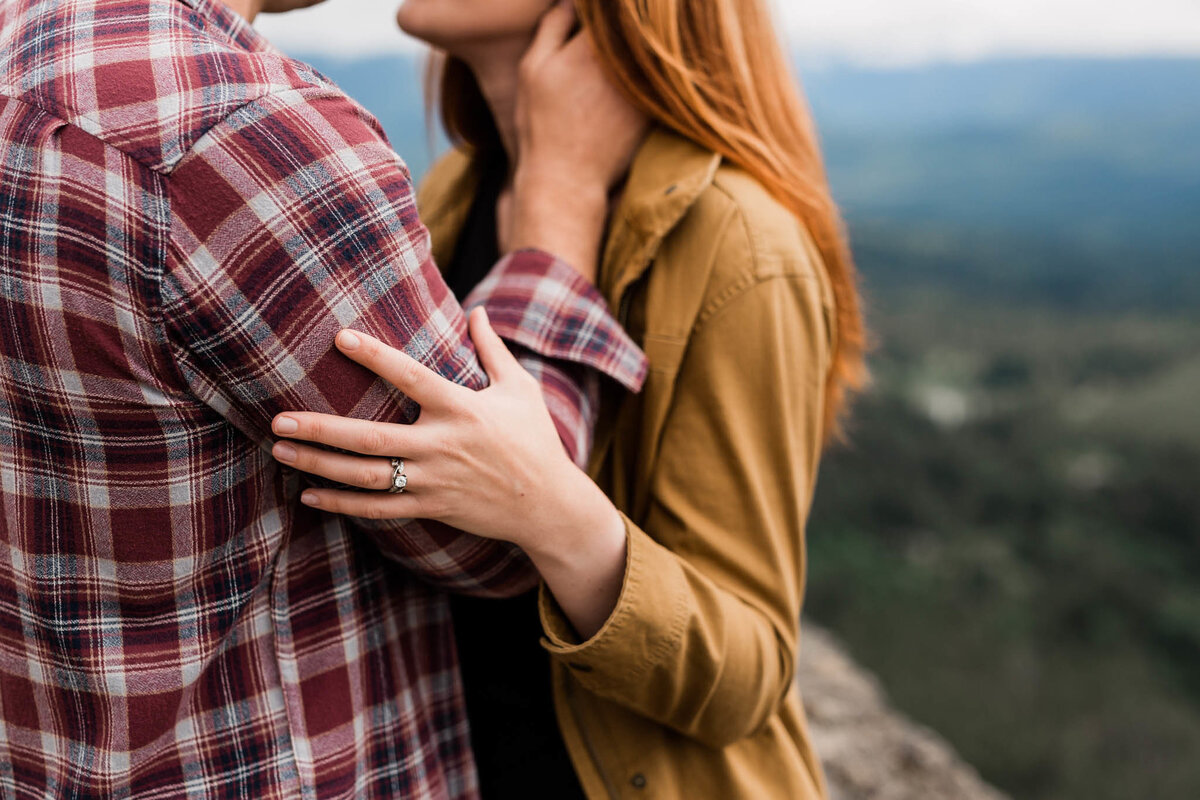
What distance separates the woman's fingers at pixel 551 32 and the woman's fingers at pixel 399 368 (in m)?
0.74

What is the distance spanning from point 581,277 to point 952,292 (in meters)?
36.4

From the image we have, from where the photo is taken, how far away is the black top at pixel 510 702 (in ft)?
4.80

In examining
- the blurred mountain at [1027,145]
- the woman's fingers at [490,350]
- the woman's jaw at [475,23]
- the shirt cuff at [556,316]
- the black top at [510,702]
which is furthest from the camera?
the blurred mountain at [1027,145]

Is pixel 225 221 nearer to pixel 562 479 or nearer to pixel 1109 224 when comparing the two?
pixel 562 479

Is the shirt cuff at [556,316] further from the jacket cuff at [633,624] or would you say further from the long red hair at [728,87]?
the long red hair at [728,87]

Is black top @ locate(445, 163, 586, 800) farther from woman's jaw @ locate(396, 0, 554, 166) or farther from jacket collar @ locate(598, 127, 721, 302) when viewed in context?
woman's jaw @ locate(396, 0, 554, 166)

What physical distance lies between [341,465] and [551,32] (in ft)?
2.94

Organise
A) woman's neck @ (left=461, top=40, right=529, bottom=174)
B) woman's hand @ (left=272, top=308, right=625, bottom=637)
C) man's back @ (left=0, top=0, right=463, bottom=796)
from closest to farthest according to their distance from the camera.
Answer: man's back @ (left=0, top=0, right=463, bottom=796) < woman's hand @ (left=272, top=308, right=625, bottom=637) < woman's neck @ (left=461, top=40, right=529, bottom=174)

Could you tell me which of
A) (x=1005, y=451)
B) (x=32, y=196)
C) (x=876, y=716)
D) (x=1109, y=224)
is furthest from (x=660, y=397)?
(x=1109, y=224)

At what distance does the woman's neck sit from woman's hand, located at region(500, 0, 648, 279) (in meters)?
0.13

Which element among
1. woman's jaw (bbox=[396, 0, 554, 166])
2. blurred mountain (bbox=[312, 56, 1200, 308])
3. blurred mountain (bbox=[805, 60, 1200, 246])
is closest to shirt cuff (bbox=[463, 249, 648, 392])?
woman's jaw (bbox=[396, 0, 554, 166])

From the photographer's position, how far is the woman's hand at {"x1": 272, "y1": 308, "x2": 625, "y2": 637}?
38.3 inches

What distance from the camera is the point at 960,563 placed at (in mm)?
18188

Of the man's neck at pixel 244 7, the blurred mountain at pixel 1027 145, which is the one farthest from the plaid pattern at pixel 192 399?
the blurred mountain at pixel 1027 145
